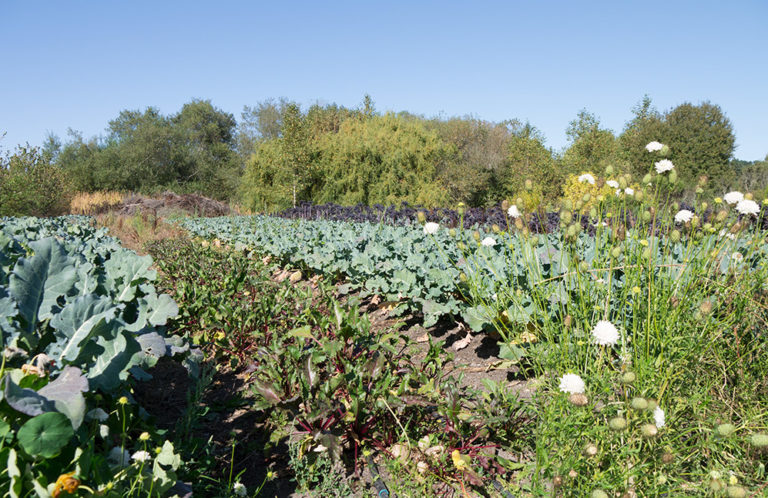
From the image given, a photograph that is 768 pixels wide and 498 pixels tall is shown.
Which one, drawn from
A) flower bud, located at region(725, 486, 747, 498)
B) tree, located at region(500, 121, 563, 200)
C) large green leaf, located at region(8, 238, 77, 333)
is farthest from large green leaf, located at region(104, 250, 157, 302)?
tree, located at region(500, 121, 563, 200)

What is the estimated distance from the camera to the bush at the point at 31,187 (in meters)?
14.3

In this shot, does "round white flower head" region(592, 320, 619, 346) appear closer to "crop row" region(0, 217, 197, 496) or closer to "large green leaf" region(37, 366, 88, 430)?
"crop row" region(0, 217, 197, 496)

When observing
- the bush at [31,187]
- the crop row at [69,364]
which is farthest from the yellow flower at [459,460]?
the bush at [31,187]

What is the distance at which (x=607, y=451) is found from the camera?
4.96ft

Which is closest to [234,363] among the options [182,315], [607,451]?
[182,315]

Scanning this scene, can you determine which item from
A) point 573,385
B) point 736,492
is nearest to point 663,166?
point 573,385

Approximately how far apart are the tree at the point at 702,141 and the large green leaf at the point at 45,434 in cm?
2651

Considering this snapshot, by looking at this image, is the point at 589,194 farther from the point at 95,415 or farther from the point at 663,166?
the point at 95,415

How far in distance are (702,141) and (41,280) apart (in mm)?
28210

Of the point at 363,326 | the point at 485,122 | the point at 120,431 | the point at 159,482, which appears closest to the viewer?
the point at 159,482

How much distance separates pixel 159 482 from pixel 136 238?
1075 cm

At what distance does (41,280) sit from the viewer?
1491mm

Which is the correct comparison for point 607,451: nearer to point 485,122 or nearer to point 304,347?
point 304,347

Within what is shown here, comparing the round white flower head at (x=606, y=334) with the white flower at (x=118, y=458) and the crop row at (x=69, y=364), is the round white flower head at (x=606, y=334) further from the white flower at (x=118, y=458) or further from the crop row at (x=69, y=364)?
the white flower at (x=118, y=458)
